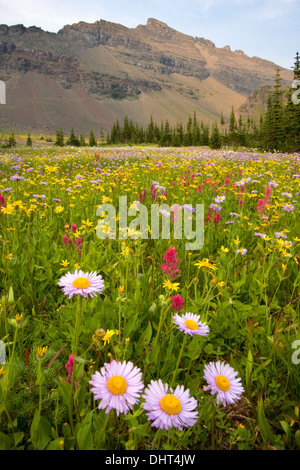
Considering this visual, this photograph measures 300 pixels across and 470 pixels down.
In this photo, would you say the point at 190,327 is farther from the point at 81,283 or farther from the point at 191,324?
the point at 81,283

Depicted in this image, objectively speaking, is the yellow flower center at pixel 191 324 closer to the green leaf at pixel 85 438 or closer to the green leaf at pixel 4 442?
the green leaf at pixel 85 438

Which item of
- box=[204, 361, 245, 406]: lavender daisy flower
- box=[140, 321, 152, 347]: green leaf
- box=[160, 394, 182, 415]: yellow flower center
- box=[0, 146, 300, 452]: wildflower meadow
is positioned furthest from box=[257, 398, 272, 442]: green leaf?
box=[140, 321, 152, 347]: green leaf

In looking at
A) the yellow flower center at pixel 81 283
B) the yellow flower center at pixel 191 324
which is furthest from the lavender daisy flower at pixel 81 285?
the yellow flower center at pixel 191 324

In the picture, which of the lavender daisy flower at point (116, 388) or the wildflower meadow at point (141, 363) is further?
the wildflower meadow at point (141, 363)

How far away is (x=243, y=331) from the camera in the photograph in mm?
1980

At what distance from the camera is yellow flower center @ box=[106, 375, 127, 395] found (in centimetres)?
100

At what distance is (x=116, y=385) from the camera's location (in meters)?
0.99

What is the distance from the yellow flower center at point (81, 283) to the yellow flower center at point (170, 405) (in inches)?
22.2

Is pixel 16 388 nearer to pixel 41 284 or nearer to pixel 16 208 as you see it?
pixel 41 284

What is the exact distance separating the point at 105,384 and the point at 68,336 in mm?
828

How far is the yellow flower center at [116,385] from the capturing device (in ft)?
3.27

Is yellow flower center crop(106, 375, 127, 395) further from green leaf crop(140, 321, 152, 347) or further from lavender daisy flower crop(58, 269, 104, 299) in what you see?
green leaf crop(140, 321, 152, 347)

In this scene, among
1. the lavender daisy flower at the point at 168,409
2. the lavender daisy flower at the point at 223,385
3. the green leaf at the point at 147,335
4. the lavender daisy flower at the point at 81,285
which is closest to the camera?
the lavender daisy flower at the point at 168,409
